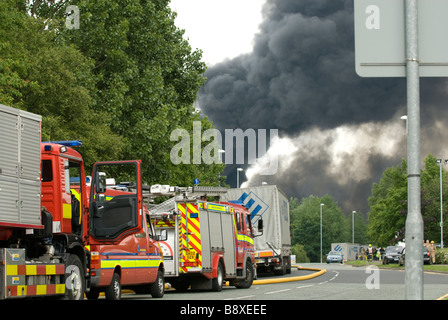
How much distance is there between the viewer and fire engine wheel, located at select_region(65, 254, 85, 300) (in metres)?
14.8

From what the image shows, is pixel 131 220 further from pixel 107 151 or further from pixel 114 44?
pixel 114 44

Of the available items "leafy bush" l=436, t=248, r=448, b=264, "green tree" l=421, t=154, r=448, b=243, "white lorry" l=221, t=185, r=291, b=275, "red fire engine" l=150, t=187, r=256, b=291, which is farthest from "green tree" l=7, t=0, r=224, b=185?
"green tree" l=421, t=154, r=448, b=243

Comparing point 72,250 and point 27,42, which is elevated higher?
point 27,42

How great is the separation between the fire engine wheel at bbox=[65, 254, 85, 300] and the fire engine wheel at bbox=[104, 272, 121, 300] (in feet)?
6.52

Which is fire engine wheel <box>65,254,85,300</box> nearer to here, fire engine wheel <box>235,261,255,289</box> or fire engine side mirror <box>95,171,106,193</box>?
fire engine side mirror <box>95,171,106,193</box>

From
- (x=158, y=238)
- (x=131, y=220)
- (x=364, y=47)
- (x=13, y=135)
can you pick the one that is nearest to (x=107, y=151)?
(x=158, y=238)

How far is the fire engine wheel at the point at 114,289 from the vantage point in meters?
17.5

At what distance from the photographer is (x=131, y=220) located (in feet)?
53.7

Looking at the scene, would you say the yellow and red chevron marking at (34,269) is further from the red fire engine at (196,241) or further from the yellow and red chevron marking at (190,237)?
the yellow and red chevron marking at (190,237)

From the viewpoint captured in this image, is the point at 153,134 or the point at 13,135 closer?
the point at 13,135

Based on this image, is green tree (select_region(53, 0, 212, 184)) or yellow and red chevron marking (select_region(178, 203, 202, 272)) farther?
green tree (select_region(53, 0, 212, 184))

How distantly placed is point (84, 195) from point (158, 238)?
17.5ft

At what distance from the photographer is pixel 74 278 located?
1513 centimetres
